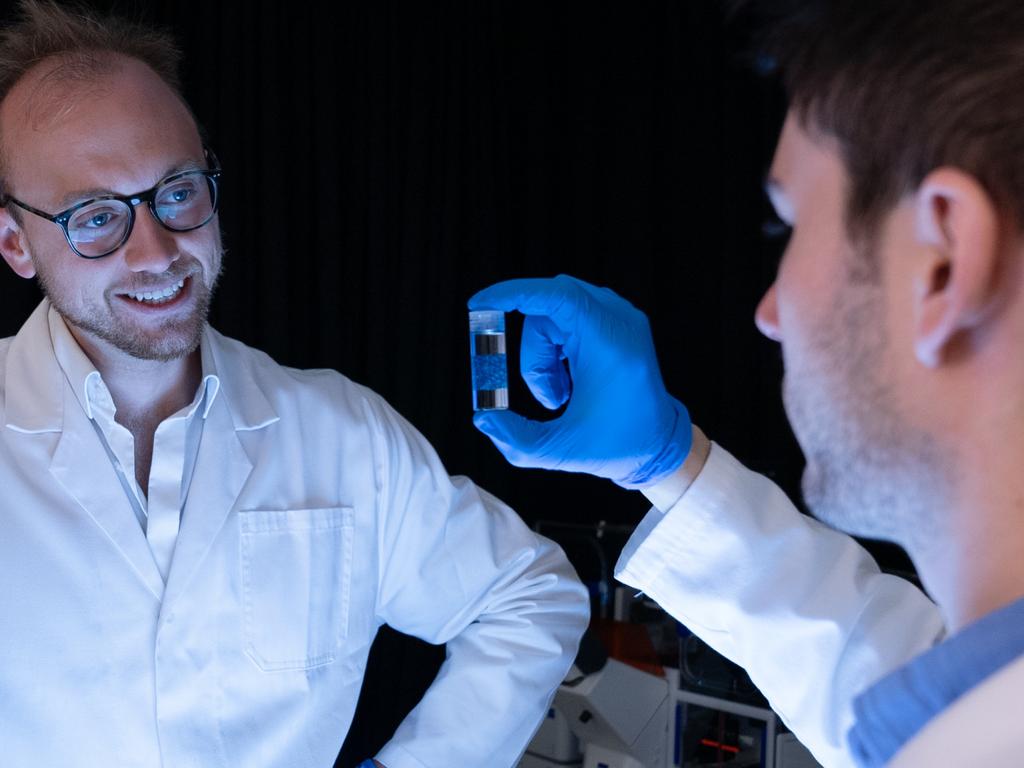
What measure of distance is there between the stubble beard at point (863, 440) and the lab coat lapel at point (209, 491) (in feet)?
3.59

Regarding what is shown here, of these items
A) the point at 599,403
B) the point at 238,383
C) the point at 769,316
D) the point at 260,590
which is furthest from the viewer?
the point at 238,383

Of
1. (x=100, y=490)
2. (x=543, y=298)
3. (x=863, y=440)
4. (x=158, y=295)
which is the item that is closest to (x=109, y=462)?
(x=100, y=490)

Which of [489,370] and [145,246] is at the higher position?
[145,246]

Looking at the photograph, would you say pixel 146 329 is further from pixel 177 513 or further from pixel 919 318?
pixel 919 318

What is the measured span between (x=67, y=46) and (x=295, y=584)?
100 cm

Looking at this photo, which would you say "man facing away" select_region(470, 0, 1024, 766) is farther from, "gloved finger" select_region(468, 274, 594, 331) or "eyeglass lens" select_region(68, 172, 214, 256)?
"eyeglass lens" select_region(68, 172, 214, 256)

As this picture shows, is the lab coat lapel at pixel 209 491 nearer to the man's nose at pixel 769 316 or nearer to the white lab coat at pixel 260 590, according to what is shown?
the white lab coat at pixel 260 590

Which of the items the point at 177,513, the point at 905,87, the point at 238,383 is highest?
the point at 905,87

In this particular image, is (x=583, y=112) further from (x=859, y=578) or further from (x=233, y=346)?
(x=859, y=578)

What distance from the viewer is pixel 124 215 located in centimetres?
157

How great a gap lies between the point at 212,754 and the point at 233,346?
28.6 inches

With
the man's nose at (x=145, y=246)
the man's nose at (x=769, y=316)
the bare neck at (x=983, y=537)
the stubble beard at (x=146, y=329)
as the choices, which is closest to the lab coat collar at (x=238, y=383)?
the stubble beard at (x=146, y=329)

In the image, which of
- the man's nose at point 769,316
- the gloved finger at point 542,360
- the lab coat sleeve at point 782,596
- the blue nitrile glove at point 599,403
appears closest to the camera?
the man's nose at point 769,316

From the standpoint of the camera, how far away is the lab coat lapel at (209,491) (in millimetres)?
1527
